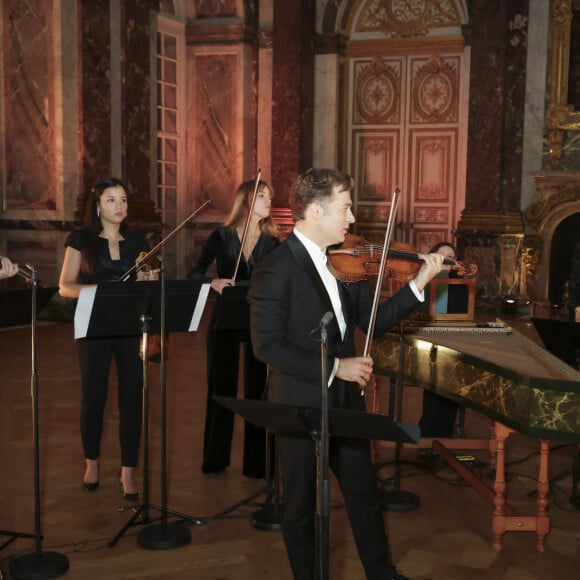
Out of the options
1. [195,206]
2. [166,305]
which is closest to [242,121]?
[195,206]

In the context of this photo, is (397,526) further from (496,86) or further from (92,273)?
(496,86)

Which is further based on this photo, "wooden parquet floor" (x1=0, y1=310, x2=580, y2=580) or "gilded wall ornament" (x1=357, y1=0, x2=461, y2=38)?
"gilded wall ornament" (x1=357, y1=0, x2=461, y2=38)

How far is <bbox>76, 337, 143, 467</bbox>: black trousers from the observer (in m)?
4.13

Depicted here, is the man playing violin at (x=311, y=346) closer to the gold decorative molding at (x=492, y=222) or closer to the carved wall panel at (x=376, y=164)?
the gold decorative molding at (x=492, y=222)

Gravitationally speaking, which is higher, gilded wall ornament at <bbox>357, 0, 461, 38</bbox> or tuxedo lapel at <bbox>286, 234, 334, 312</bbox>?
gilded wall ornament at <bbox>357, 0, 461, 38</bbox>

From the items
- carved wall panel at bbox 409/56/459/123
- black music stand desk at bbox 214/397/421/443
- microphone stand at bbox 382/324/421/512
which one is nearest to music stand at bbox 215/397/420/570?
black music stand desk at bbox 214/397/421/443

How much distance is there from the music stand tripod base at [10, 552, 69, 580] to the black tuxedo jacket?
1.24 m

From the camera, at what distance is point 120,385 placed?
4.19 m

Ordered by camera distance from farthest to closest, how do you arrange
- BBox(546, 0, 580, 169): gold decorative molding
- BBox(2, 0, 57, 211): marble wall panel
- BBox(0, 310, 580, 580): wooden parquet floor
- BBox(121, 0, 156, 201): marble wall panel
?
BBox(546, 0, 580, 169): gold decorative molding
BBox(121, 0, 156, 201): marble wall panel
BBox(2, 0, 57, 211): marble wall panel
BBox(0, 310, 580, 580): wooden parquet floor

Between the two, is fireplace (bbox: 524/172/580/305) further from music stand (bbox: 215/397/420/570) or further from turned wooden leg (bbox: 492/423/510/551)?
music stand (bbox: 215/397/420/570)

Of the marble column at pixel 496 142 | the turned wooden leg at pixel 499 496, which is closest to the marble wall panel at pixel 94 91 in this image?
the marble column at pixel 496 142

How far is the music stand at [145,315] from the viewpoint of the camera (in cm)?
338

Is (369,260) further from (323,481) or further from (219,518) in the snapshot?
(219,518)

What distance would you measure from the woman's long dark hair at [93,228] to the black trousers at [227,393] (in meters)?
0.74
